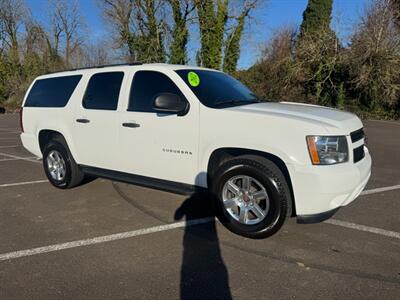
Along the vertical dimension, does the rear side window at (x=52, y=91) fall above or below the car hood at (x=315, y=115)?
above

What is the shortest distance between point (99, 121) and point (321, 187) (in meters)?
3.16

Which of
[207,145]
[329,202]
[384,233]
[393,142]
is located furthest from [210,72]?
[393,142]

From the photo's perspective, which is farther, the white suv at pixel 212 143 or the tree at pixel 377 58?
the tree at pixel 377 58

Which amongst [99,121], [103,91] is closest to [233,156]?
[99,121]

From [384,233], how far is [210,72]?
3025 millimetres

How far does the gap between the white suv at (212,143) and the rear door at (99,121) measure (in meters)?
0.02

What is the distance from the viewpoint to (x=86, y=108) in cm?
554

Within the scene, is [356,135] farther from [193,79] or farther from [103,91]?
[103,91]

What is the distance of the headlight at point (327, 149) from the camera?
3.70m

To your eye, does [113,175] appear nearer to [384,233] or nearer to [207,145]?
[207,145]

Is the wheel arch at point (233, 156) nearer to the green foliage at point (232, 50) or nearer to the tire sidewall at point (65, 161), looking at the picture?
the tire sidewall at point (65, 161)

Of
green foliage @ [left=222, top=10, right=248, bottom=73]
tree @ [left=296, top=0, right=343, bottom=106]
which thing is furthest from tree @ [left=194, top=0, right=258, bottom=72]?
tree @ [left=296, top=0, right=343, bottom=106]

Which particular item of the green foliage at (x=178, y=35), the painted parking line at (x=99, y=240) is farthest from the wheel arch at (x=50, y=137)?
the green foliage at (x=178, y=35)

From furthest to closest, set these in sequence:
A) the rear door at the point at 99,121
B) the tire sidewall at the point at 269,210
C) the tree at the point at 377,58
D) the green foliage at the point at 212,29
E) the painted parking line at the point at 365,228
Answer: the green foliage at the point at 212,29 < the tree at the point at 377,58 < the rear door at the point at 99,121 < the painted parking line at the point at 365,228 < the tire sidewall at the point at 269,210
